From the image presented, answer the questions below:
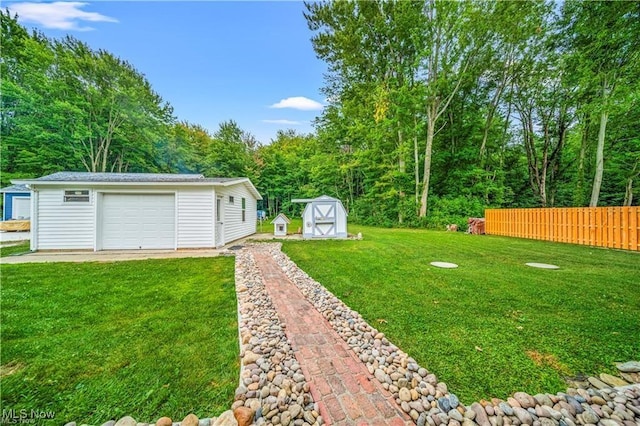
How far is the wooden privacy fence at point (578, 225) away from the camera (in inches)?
271

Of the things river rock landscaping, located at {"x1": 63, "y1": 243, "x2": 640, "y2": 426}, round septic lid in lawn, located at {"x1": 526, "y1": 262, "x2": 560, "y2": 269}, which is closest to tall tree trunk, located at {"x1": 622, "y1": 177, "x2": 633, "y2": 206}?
round septic lid in lawn, located at {"x1": 526, "y1": 262, "x2": 560, "y2": 269}

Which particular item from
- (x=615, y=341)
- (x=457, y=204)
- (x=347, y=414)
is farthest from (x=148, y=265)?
(x=457, y=204)

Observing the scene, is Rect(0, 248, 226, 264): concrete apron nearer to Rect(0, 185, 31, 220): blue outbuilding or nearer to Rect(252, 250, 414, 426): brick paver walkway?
Rect(252, 250, 414, 426): brick paver walkway

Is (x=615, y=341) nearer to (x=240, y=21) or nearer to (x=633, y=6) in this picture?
(x=633, y=6)

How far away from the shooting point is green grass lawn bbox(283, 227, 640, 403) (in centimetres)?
196

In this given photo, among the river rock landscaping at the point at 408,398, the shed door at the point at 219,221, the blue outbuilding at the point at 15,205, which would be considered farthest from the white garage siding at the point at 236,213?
the blue outbuilding at the point at 15,205

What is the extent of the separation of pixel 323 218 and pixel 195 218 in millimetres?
4916

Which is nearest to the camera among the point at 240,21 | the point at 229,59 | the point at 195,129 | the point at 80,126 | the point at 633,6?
the point at 633,6

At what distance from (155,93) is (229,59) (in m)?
12.7

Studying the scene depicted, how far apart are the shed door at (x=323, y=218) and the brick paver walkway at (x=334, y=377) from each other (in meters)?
7.03

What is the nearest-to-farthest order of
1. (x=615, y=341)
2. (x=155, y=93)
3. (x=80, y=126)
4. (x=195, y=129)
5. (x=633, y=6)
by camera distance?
(x=615, y=341) < (x=633, y=6) < (x=80, y=126) < (x=155, y=93) < (x=195, y=129)

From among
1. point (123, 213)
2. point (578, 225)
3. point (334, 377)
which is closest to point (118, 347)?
point (334, 377)

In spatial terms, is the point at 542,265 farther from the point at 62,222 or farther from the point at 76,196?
the point at 62,222

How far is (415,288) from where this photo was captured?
155 inches
